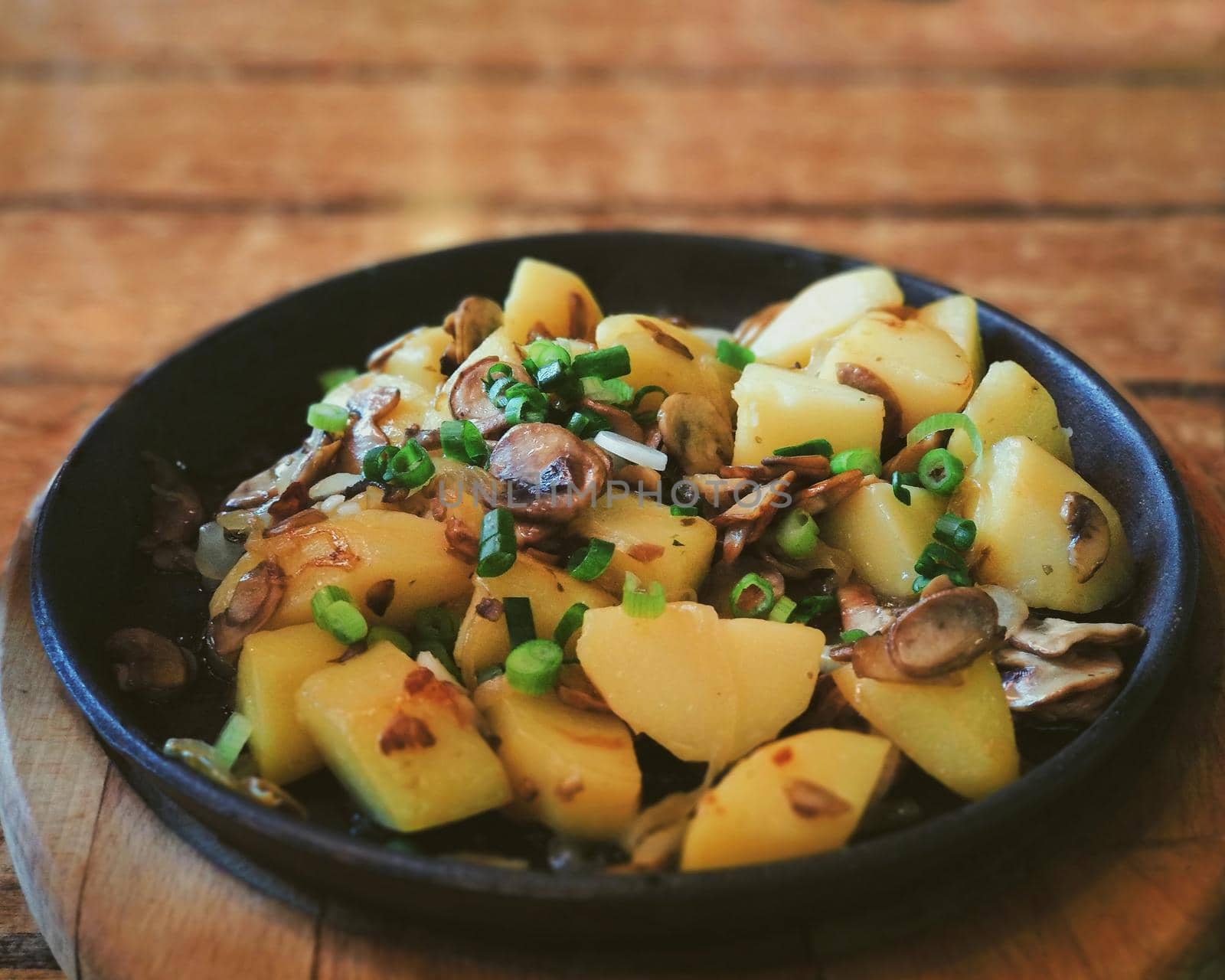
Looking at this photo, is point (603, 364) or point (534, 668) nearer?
point (534, 668)

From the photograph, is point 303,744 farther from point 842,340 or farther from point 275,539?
point 842,340

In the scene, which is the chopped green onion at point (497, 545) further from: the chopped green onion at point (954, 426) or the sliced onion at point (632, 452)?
the chopped green onion at point (954, 426)

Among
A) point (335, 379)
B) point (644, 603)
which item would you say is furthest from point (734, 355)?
point (335, 379)

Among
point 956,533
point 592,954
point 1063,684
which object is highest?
point 956,533

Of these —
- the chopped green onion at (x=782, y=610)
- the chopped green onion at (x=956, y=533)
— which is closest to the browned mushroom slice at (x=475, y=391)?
the chopped green onion at (x=782, y=610)

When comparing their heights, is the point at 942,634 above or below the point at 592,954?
above

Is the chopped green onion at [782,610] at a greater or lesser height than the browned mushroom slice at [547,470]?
lesser

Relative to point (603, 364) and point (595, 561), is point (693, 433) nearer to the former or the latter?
point (603, 364)
